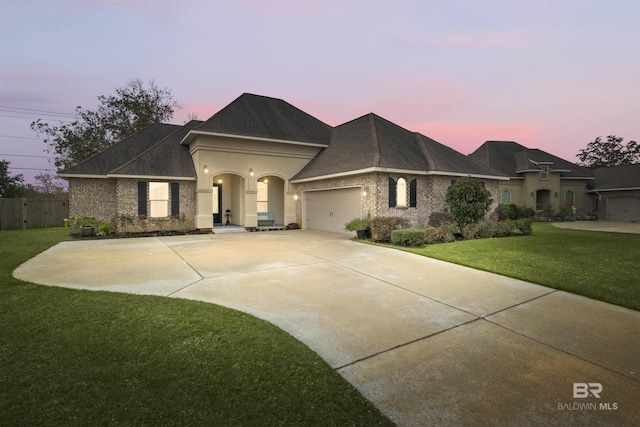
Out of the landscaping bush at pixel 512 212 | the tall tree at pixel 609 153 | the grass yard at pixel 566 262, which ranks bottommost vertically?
the grass yard at pixel 566 262

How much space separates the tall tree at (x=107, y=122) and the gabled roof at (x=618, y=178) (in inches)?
1675

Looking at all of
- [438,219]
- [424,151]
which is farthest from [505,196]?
[438,219]

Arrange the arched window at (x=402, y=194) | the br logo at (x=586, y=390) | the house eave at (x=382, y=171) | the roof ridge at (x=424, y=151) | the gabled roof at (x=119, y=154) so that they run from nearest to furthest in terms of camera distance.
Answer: the br logo at (x=586, y=390) → the house eave at (x=382, y=171) → the arched window at (x=402, y=194) → the roof ridge at (x=424, y=151) → the gabled roof at (x=119, y=154)

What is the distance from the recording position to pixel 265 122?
59.4 ft

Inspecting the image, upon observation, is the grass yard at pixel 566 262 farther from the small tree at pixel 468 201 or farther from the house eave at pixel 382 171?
the house eave at pixel 382 171

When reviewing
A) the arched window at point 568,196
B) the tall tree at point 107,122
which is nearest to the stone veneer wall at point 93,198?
the tall tree at point 107,122

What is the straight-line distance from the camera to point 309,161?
18.9m

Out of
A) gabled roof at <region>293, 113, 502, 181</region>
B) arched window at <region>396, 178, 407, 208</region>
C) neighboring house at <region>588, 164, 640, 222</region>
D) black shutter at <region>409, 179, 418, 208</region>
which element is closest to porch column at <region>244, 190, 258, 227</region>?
gabled roof at <region>293, 113, 502, 181</region>

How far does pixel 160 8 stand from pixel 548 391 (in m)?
19.1

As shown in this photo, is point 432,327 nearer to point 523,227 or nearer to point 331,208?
point 331,208

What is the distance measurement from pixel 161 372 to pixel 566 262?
9.66 meters

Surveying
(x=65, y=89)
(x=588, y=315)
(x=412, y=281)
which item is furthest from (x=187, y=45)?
(x=65, y=89)

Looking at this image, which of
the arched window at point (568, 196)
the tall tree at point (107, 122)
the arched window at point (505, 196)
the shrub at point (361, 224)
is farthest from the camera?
the tall tree at point (107, 122)

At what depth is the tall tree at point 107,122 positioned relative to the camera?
1064 inches
